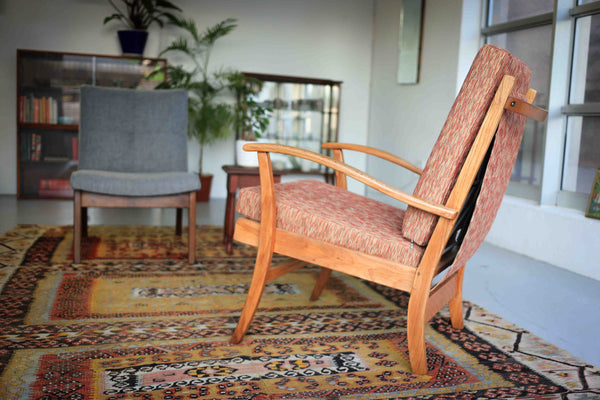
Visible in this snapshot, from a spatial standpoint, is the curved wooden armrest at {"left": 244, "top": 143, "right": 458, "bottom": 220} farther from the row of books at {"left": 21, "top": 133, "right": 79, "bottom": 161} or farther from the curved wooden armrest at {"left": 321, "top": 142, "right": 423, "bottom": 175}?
the row of books at {"left": 21, "top": 133, "right": 79, "bottom": 161}

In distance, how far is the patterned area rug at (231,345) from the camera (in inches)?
60.9

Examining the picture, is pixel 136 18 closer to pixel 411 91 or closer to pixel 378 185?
pixel 411 91

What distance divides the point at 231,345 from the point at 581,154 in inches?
104

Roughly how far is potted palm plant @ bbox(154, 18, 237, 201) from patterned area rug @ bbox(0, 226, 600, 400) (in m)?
2.61

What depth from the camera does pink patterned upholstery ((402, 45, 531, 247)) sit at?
4.99 ft

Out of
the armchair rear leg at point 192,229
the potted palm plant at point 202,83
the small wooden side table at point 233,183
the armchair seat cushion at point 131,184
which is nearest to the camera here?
the armchair seat cushion at point 131,184

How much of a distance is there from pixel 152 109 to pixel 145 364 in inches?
81.4

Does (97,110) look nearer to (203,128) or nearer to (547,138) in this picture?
(203,128)

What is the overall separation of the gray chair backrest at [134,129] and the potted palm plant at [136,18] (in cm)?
205

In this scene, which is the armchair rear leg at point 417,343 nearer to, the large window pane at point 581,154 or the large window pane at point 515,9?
the large window pane at point 581,154

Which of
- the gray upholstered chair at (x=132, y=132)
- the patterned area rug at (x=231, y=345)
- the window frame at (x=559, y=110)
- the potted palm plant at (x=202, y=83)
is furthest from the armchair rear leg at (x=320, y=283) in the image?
the potted palm plant at (x=202, y=83)

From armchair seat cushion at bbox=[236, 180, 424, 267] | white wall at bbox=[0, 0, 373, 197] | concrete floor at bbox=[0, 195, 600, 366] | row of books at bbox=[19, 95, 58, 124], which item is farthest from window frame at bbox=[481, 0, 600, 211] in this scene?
row of books at bbox=[19, 95, 58, 124]

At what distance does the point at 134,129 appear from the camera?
3.38m

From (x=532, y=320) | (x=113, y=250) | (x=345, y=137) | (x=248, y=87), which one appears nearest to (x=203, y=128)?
(x=248, y=87)
